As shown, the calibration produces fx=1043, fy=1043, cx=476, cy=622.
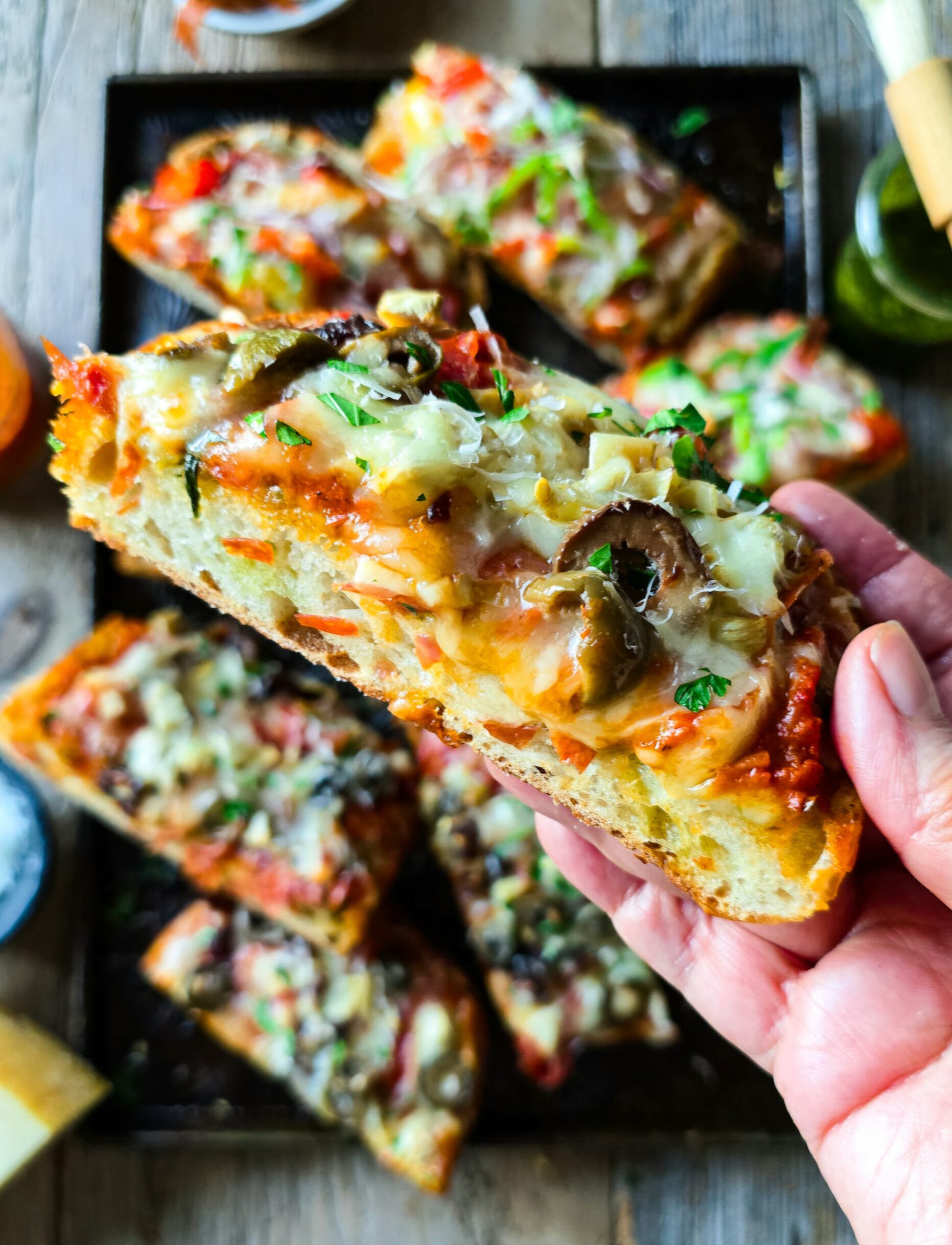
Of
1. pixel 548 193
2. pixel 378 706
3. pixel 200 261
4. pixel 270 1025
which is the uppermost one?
pixel 548 193

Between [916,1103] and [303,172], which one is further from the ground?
[303,172]

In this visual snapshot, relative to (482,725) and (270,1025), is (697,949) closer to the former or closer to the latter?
(482,725)

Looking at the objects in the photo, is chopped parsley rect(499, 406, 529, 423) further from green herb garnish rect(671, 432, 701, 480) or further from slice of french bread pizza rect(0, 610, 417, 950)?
slice of french bread pizza rect(0, 610, 417, 950)

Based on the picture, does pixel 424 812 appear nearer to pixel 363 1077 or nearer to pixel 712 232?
pixel 363 1077

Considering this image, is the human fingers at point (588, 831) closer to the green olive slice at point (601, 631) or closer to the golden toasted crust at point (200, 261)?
the green olive slice at point (601, 631)

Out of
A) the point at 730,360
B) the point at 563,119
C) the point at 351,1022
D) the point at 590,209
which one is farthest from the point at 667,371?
the point at 351,1022

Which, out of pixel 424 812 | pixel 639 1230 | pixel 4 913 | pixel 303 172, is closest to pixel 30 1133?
pixel 4 913

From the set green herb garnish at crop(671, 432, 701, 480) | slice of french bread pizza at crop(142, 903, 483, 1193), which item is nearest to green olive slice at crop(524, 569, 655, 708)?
green herb garnish at crop(671, 432, 701, 480)
